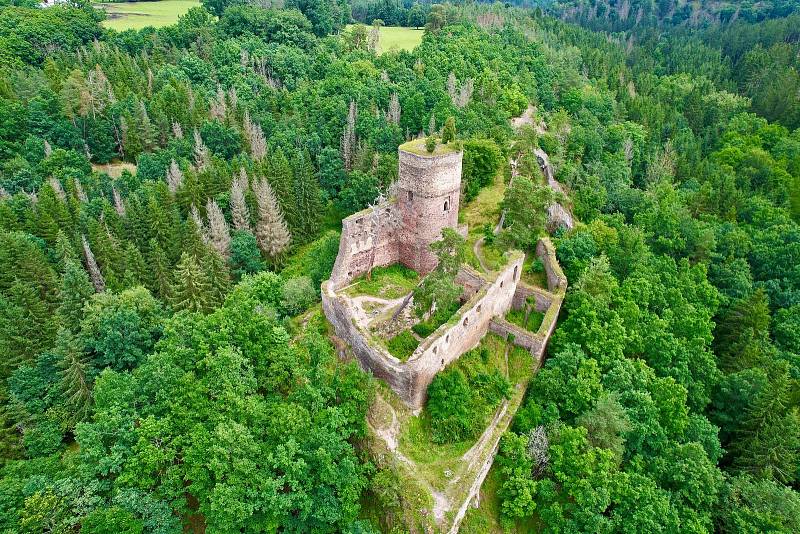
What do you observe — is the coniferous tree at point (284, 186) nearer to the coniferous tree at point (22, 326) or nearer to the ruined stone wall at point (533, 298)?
the coniferous tree at point (22, 326)

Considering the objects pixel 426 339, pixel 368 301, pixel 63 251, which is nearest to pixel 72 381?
pixel 63 251

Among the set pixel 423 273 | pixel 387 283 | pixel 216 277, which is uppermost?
pixel 423 273

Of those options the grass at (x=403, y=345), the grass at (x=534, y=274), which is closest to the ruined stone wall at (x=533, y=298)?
the grass at (x=534, y=274)

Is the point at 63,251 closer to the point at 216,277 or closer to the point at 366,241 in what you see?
the point at 216,277

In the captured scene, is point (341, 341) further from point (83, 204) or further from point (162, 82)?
point (162, 82)

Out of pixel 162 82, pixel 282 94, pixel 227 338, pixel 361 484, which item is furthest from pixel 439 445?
pixel 162 82

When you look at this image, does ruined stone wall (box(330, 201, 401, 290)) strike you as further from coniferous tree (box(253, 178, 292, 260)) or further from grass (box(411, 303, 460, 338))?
coniferous tree (box(253, 178, 292, 260))
